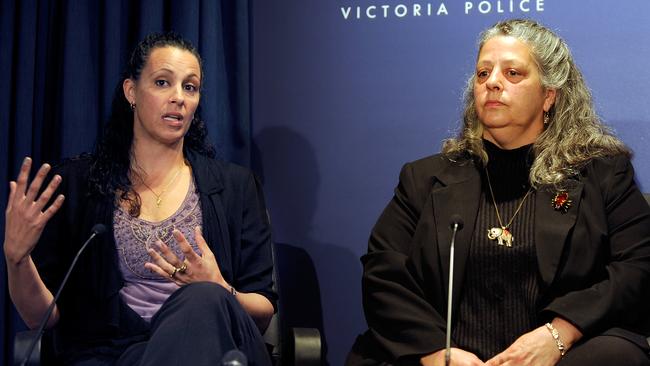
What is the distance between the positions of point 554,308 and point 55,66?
1.91m

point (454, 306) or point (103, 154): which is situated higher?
point (103, 154)

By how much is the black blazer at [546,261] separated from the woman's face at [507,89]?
0.18m

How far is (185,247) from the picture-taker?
233 cm

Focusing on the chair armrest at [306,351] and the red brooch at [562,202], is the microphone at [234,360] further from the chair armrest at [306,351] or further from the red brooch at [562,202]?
the red brooch at [562,202]

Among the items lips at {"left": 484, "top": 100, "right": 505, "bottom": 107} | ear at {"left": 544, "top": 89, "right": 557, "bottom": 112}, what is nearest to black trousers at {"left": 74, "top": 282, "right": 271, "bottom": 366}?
lips at {"left": 484, "top": 100, "right": 505, "bottom": 107}

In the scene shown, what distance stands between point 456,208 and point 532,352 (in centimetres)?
52

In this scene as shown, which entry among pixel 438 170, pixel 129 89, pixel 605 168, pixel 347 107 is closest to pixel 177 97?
pixel 129 89

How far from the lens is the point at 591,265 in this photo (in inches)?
96.9

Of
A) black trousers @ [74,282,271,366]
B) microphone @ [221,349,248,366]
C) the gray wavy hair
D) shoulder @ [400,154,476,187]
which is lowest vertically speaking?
black trousers @ [74,282,271,366]

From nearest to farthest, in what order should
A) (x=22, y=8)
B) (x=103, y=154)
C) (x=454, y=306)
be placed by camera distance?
(x=454, y=306)
(x=103, y=154)
(x=22, y=8)

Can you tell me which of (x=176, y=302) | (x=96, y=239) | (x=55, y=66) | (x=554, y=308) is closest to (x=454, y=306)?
(x=554, y=308)

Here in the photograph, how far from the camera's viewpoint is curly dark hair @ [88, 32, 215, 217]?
9.12ft

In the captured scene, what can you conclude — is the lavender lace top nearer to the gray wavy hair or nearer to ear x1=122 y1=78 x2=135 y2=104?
ear x1=122 y1=78 x2=135 y2=104

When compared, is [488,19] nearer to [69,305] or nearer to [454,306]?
[454,306]
